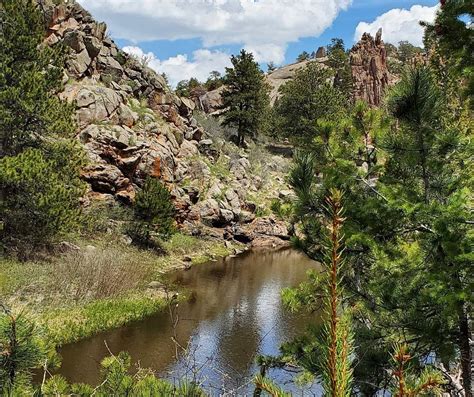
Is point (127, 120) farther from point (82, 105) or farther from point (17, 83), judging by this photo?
point (17, 83)

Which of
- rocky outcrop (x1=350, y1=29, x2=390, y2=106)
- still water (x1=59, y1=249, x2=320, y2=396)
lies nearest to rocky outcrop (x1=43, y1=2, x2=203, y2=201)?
still water (x1=59, y1=249, x2=320, y2=396)

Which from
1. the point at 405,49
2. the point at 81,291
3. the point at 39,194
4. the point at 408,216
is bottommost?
the point at 81,291

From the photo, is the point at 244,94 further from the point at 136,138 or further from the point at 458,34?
the point at 458,34

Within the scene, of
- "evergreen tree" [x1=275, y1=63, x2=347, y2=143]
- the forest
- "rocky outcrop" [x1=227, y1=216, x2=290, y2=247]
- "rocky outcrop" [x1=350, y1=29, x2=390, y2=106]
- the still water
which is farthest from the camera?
"rocky outcrop" [x1=350, y1=29, x2=390, y2=106]

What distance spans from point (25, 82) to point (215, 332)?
39.1 ft

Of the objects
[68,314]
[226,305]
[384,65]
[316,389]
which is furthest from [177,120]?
[384,65]

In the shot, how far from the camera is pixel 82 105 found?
92.7ft

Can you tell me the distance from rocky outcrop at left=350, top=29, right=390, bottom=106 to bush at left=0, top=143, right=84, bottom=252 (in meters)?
59.1

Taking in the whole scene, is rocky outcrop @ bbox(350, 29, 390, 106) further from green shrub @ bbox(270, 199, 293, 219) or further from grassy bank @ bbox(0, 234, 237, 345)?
green shrub @ bbox(270, 199, 293, 219)

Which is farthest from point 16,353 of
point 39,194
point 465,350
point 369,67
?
point 369,67

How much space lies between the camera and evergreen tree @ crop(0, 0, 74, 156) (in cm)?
1780

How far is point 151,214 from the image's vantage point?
1051 inches

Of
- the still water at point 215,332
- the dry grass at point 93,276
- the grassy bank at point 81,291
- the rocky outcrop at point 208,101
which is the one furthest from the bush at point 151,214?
the rocky outcrop at point 208,101

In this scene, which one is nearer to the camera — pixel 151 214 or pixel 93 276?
pixel 93 276
